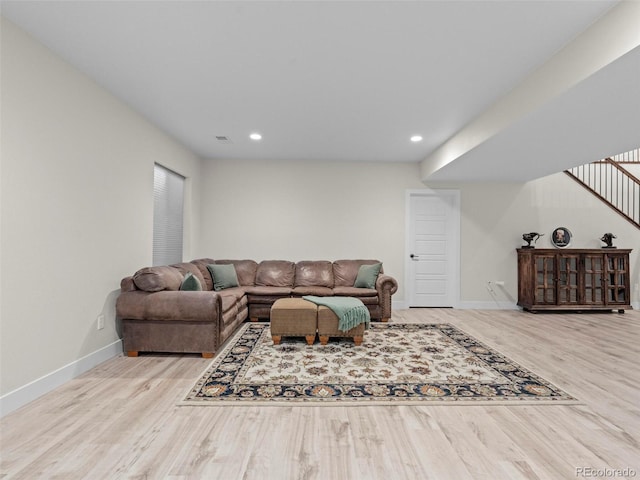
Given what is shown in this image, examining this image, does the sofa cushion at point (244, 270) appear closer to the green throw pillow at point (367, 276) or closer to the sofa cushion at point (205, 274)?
the sofa cushion at point (205, 274)

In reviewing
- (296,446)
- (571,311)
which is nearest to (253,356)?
(296,446)

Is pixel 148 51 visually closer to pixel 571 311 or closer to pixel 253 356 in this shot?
pixel 253 356

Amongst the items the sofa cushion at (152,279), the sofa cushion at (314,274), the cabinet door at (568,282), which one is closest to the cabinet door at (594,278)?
the cabinet door at (568,282)

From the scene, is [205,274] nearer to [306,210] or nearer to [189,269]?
[189,269]

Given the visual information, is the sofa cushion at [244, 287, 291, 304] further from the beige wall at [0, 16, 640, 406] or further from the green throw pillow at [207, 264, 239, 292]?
the beige wall at [0, 16, 640, 406]

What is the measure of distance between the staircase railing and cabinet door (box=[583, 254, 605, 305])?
1103 mm

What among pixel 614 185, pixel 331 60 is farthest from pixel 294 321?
pixel 614 185

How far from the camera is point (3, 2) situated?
2041 millimetres

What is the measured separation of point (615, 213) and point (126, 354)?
777 cm

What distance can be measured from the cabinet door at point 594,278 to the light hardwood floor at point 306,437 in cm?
332

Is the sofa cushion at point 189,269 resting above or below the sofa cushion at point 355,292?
above

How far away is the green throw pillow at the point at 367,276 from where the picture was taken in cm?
518

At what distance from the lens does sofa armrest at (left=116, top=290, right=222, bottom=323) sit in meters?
3.25

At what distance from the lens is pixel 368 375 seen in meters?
2.88
